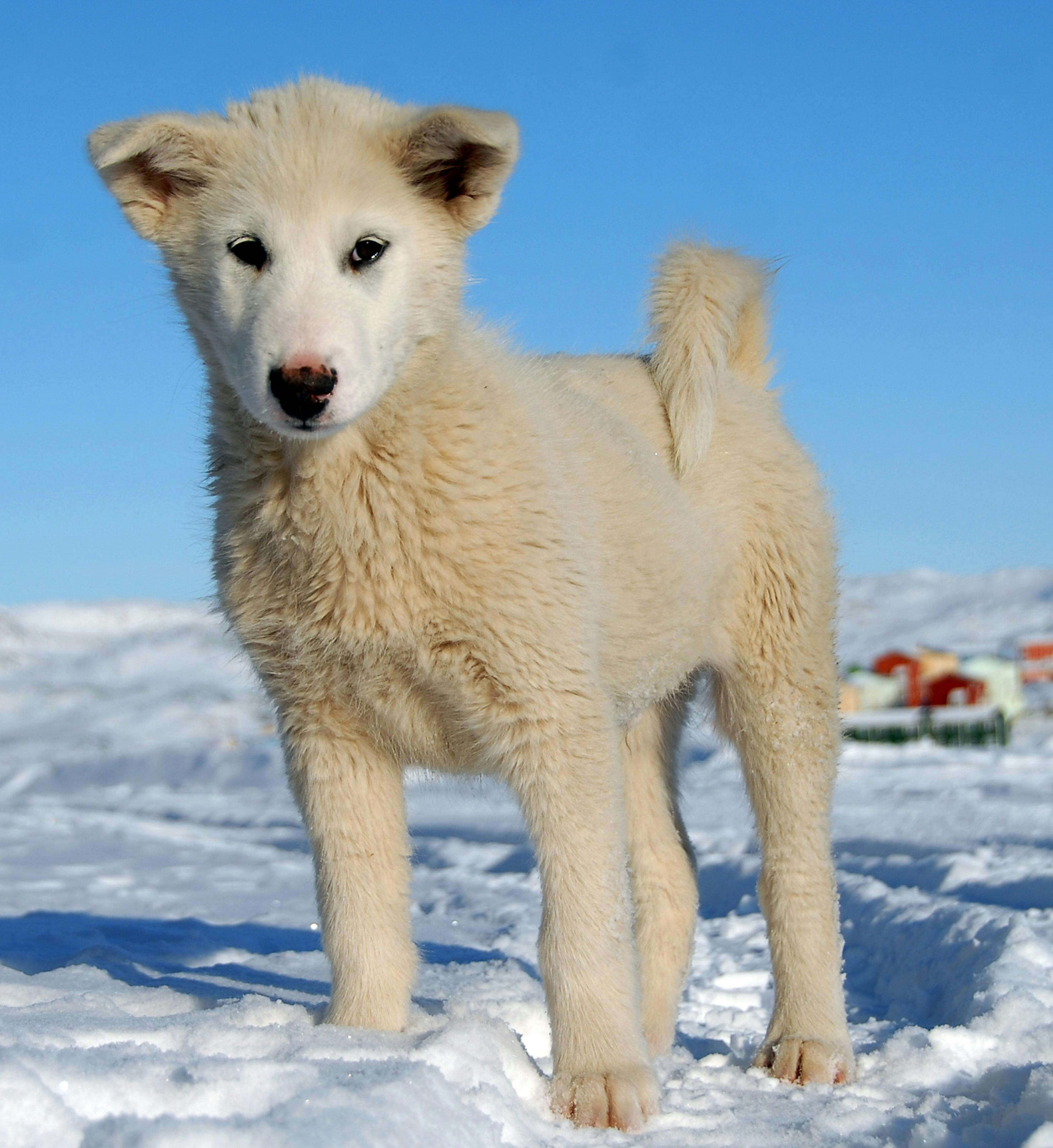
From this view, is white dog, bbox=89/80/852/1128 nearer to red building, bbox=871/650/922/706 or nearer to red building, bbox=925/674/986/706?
red building, bbox=925/674/986/706

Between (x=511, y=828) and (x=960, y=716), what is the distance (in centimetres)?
594

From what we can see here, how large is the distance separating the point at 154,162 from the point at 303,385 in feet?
2.80

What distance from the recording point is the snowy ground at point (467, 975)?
2.00 m

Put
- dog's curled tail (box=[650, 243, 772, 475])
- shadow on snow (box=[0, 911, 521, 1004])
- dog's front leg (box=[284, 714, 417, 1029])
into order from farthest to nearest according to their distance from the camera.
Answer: shadow on snow (box=[0, 911, 521, 1004]) → dog's curled tail (box=[650, 243, 772, 475]) → dog's front leg (box=[284, 714, 417, 1029])

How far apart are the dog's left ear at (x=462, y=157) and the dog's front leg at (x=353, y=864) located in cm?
128

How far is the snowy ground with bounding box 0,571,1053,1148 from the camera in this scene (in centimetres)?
200

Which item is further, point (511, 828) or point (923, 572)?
point (923, 572)

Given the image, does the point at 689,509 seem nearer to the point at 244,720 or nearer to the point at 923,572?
the point at 244,720

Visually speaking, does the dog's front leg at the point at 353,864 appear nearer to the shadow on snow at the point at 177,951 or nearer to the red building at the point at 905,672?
the shadow on snow at the point at 177,951

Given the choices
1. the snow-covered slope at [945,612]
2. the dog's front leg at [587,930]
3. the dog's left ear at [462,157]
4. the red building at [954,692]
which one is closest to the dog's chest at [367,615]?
the dog's front leg at [587,930]

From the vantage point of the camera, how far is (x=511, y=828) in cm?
859

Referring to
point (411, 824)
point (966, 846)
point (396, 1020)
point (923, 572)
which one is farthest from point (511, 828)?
point (923, 572)

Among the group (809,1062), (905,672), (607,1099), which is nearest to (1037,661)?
(905,672)

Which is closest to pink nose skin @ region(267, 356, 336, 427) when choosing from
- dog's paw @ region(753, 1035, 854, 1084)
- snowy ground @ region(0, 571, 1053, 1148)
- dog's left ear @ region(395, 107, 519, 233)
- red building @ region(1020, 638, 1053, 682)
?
dog's left ear @ region(395, 107, 519, 233)
